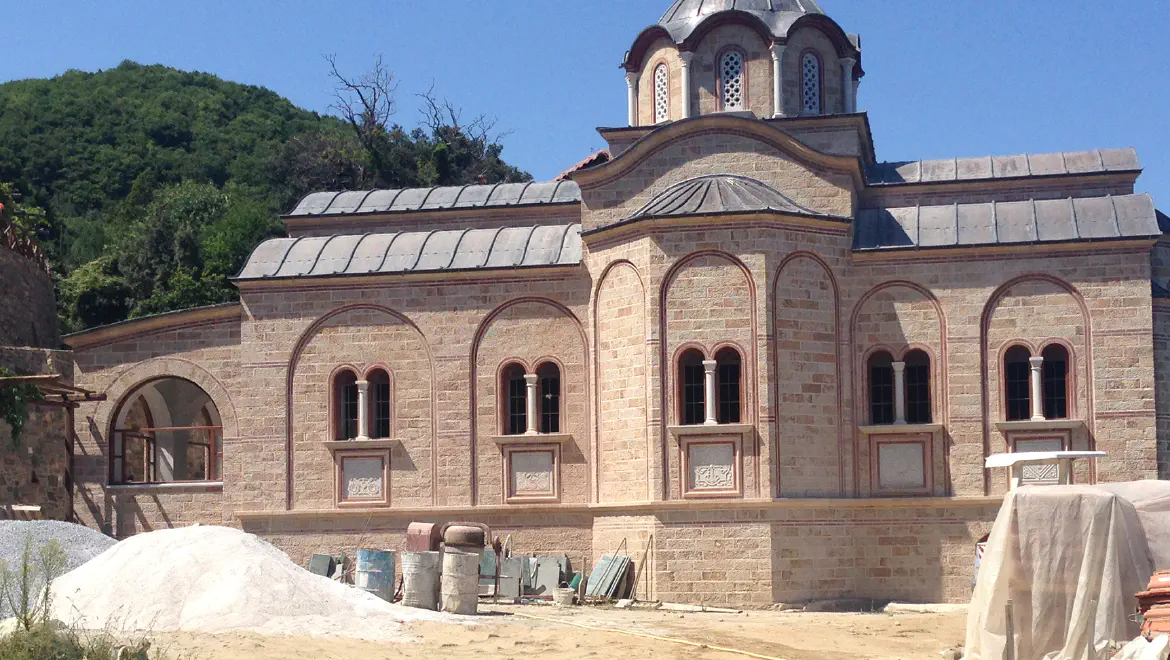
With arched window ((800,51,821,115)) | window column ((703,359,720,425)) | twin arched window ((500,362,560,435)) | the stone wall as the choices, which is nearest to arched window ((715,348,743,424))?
window column ((703,359,720,425))

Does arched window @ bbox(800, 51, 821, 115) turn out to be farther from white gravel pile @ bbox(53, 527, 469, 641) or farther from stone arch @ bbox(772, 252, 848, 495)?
white gravel pile @ bbox(53, 527, 469, 641)

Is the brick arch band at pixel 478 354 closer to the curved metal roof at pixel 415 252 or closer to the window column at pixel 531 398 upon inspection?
the window column at pixel 531 398

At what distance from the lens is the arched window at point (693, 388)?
79.7ft

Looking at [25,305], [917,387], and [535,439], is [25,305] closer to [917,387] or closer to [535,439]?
[535,439]

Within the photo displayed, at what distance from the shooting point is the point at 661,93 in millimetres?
28719

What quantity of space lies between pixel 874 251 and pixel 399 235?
8455mm

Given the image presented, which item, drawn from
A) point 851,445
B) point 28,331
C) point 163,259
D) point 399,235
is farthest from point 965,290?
point 163,259

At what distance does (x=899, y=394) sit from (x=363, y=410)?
8920 millimetres

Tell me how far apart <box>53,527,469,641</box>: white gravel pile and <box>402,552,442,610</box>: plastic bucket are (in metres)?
1.17

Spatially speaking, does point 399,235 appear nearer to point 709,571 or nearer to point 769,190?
point 769,190

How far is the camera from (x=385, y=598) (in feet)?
68.9

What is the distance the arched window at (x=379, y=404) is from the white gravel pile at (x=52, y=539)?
650cm

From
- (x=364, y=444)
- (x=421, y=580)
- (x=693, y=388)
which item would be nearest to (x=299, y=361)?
(x=364, y=444)

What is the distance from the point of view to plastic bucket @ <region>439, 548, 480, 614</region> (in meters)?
20.4
